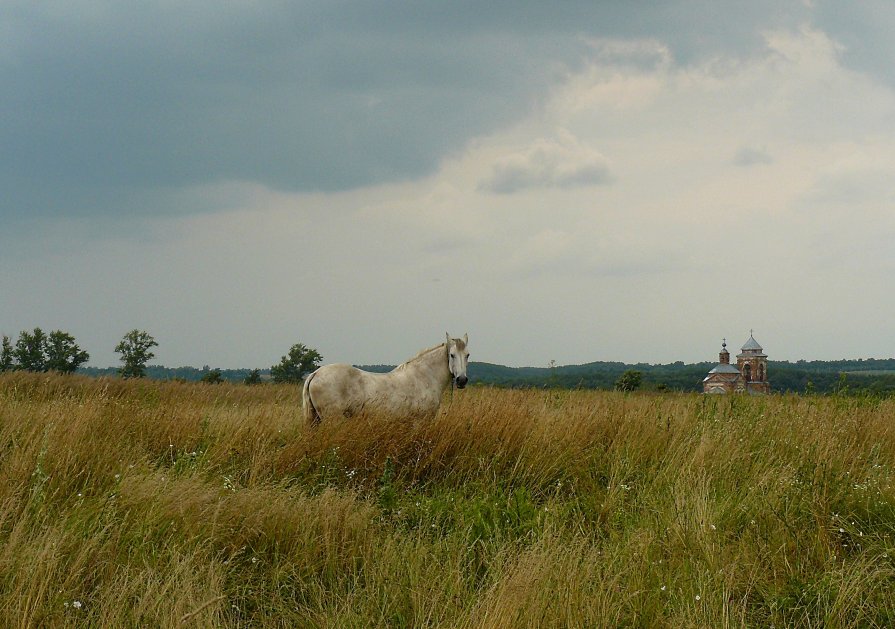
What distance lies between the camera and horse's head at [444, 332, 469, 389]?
32.2 feet

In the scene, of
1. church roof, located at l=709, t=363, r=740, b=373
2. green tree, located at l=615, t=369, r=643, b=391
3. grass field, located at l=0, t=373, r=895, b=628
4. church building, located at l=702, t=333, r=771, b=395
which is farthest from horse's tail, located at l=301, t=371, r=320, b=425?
church roof, located at l=709, t=363, r=740, b=373

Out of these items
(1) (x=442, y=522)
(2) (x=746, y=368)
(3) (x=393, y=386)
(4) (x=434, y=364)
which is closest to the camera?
(1) (x=442, y=522)

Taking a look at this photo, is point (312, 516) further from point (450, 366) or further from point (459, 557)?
point (450, 366)

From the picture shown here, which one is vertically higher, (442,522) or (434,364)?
(434,364)

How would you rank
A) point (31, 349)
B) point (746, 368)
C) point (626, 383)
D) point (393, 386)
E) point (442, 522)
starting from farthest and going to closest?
1. point (746, 368)
2. point (31, 349)
3. point (626, 383)
4. point (393, 386)
5. point (442, 522)

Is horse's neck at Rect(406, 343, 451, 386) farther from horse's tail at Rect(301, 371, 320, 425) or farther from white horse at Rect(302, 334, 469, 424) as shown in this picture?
horse's tail at Rect(301, 371, 320, 425)

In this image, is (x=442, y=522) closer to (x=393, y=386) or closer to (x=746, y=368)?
(x=393, y=386)

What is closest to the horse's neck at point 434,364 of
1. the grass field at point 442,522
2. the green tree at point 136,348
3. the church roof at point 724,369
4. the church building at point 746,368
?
the grass field at point 442,522

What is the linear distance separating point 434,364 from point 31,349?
77.5m

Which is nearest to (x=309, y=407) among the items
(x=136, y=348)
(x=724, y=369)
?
(x=136, y=348)

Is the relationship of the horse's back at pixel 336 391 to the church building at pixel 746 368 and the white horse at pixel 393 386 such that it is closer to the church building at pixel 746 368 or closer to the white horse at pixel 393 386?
the white horse at pixel 393 386

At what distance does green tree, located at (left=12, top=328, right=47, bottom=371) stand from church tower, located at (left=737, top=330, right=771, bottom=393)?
11827 centimetres

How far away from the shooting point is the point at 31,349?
2901 inches

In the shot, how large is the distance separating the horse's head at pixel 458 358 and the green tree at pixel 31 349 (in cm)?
7474
